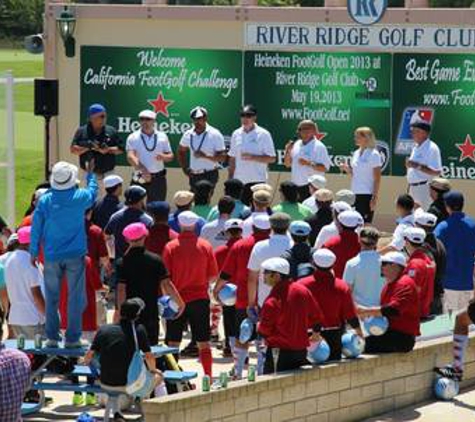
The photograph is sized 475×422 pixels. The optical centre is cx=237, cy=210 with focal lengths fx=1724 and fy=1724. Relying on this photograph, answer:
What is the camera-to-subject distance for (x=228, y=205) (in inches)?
658

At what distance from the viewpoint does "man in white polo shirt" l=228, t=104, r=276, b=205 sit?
21.4 metres

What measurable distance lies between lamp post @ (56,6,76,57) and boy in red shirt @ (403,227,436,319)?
11.4m

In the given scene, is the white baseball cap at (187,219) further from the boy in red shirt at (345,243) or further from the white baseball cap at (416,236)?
the white baseball cap at (416,236)

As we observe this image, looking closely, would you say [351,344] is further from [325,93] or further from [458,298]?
[325,93]

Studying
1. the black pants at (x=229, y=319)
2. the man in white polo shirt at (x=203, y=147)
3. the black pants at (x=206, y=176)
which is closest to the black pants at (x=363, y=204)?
the man in white polo shirt at (x=203, y=147)

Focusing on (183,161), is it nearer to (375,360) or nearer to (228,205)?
(228,205)

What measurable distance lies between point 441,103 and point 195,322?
10127mm

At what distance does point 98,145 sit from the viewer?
20750 mm

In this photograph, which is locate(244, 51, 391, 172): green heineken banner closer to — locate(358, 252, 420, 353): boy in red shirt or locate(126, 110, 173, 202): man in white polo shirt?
locate(126, 110, 173, 202): man in white polo shirt

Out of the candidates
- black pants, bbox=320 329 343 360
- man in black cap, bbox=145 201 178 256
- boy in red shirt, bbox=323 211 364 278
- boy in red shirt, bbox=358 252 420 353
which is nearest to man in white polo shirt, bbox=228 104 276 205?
man in black cap, bbox=145 201 178 256

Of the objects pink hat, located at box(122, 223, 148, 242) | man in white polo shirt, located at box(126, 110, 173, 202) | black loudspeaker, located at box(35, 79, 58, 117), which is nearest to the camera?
pink hat, located at box(122, 223, 148, 242)

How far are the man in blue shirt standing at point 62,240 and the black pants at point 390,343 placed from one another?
8.46 feet

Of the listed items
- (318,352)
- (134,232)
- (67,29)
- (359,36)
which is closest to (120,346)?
(134,232)

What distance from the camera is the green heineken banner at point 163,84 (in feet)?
84.7
